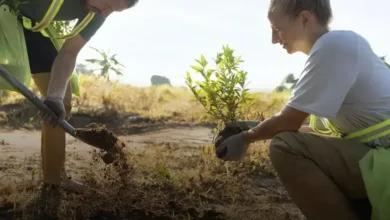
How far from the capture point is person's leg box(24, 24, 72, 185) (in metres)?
3.01

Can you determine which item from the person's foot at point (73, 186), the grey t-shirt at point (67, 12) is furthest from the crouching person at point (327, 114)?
the person's foot at point (73, 186)

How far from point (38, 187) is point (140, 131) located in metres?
3.13

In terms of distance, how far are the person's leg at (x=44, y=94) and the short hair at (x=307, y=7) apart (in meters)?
1.50

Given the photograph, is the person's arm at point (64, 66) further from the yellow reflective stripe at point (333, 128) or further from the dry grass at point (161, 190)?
the yellow reflective stripe at point (333, 128)

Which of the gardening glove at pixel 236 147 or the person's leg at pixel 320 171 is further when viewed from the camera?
the gardening glove at pixel 236 147

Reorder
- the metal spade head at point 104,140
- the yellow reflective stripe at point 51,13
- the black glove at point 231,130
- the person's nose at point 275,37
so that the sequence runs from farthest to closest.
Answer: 1. the metal spade head at point 104,140
2. the yellow reflective stripe at point 51,13
3. the black glove at point 231,130
4. the person's nose at point 275,37

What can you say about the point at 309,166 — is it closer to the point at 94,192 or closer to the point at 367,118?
the point at 367,118

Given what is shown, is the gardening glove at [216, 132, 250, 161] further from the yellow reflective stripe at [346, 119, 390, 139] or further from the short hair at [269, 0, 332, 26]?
the short hair at [269, 0, 332, 26]

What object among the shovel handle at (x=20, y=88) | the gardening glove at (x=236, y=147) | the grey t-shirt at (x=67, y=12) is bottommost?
the gardening glove at (x=236, y=147)

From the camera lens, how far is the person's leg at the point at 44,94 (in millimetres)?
3012

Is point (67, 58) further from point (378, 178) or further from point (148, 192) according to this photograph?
point (378, 178)

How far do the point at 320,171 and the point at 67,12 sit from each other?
1.62m

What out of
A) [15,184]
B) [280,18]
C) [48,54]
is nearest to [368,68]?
[280,18]

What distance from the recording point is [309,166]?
6.76ft
